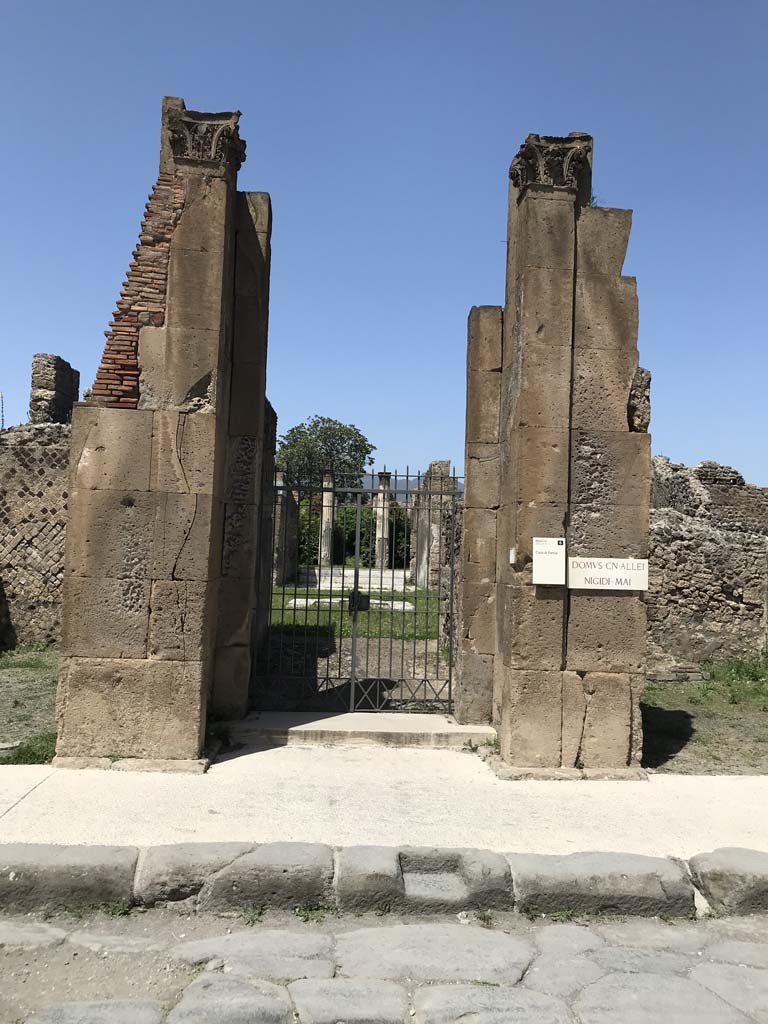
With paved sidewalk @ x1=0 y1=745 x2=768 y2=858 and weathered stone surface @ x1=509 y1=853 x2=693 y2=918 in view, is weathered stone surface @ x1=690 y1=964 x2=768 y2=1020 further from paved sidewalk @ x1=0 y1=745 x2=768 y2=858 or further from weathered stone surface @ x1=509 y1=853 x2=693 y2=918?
paved sidewalk @ x1=0 y1=745 x2=768 y2=858

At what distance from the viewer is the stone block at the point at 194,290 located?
6.70 metres

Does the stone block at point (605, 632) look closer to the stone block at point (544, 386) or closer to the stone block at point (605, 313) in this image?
the stone block at point (544, 386)

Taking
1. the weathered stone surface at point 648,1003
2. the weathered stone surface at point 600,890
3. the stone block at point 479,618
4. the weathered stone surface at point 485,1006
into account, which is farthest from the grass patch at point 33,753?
the weathered stone surface at point 648,1003

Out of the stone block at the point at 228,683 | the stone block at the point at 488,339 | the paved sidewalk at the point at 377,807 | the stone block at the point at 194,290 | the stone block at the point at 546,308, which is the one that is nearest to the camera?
the paved sidewalk at the point at 377,807

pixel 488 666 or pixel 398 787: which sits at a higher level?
pixel 488 666

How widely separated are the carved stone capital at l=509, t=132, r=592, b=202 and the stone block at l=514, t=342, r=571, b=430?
1.51 meters

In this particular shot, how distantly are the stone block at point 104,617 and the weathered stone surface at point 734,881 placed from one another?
14.6 feet

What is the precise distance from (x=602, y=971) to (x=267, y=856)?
1.80m

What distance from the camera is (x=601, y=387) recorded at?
6.85 metres

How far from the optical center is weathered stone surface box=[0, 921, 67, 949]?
147 inches

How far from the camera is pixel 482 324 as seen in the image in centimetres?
780

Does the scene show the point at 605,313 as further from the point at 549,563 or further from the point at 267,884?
the point at 267,884

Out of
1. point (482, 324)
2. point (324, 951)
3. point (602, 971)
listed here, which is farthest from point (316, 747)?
point (482, 324)

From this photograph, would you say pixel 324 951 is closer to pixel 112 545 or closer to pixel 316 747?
pixel 316 747
